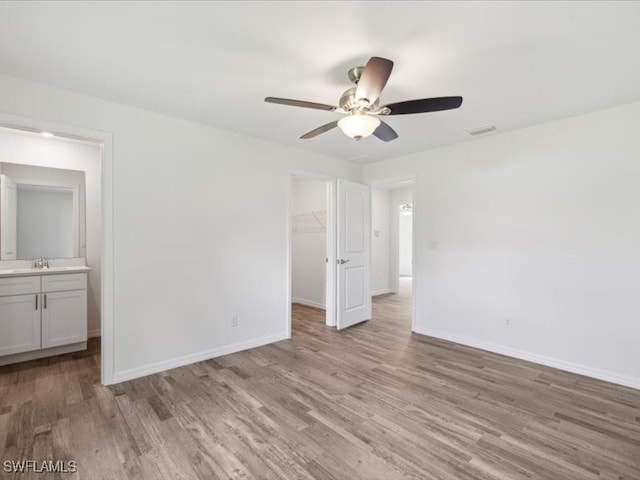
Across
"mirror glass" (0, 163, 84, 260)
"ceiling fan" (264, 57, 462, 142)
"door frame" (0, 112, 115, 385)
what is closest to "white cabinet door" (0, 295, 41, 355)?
"mirror glass" (0, 163, 84, 260)

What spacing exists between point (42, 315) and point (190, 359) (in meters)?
1.70

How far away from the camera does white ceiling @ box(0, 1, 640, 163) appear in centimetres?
167

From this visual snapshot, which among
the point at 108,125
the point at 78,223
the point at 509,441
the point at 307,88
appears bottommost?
the point at 509,441

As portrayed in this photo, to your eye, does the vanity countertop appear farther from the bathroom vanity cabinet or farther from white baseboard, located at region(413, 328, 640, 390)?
white baseboard, located at region(413, 328, 640, 390)

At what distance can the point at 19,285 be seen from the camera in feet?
10.5

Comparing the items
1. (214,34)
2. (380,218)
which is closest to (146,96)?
(214,34)

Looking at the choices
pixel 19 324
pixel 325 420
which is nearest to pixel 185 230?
pixel 19 324

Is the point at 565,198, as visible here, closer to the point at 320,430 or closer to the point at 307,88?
the point at 307,88

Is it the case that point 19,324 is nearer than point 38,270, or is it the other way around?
point 19,324

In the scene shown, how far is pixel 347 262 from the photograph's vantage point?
14.8 feet

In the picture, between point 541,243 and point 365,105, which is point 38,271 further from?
point 541,243

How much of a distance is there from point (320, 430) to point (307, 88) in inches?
100.0

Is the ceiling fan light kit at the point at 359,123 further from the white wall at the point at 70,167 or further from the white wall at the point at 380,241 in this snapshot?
the white wall at the point at 380,241

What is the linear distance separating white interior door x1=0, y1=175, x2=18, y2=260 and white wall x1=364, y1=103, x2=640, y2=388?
487 centimetres
